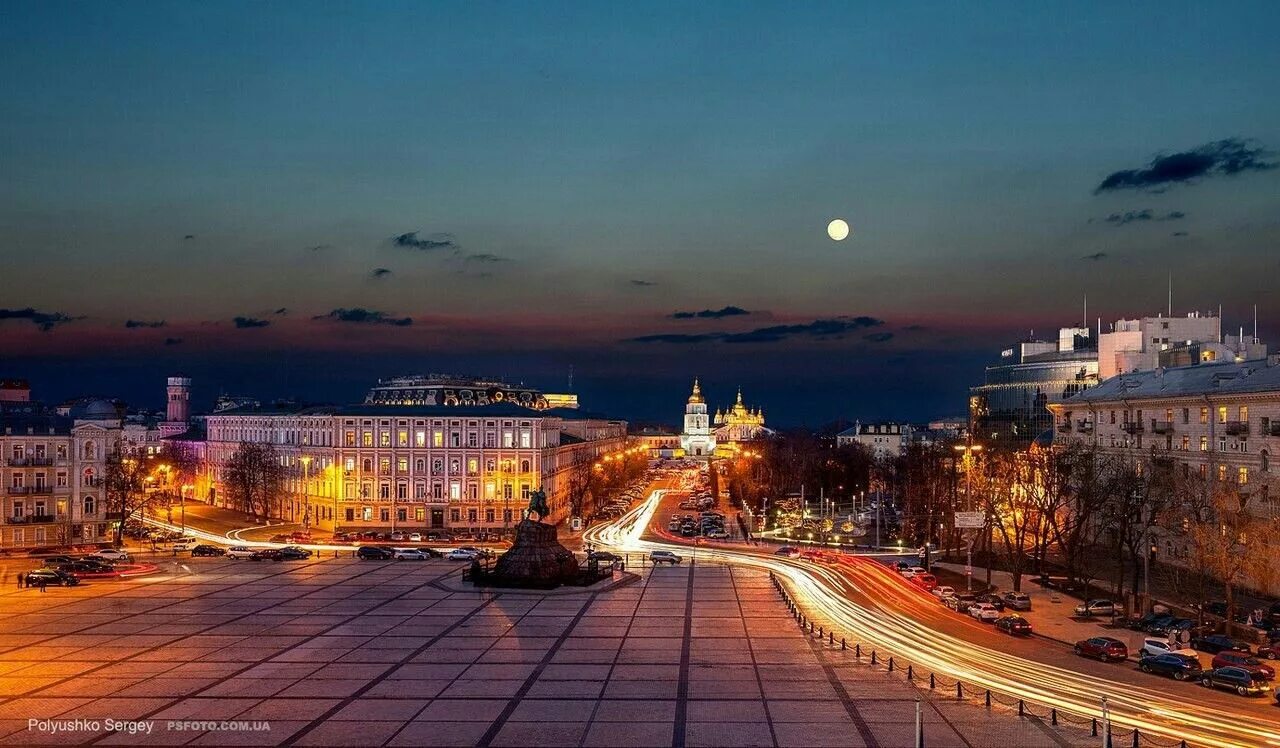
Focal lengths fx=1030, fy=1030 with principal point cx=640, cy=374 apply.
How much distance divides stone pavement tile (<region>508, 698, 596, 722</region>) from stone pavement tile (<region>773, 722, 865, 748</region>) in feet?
23.8

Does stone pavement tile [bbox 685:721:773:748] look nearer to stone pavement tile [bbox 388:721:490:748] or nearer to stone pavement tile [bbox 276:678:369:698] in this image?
stone pavement tile [bbox 388:721:490:748]

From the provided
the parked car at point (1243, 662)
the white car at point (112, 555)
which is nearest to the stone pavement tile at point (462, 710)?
the parked car at point (1243, 662)

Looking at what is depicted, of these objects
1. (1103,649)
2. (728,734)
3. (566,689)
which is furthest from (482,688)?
(1103,649)

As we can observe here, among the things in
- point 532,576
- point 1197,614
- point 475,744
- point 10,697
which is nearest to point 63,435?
point 532,576

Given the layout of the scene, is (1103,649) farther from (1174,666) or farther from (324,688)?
(324,688)

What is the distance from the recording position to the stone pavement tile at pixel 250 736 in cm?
3511

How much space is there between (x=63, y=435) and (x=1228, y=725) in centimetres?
9651

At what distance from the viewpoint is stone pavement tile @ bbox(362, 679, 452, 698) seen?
41.5m

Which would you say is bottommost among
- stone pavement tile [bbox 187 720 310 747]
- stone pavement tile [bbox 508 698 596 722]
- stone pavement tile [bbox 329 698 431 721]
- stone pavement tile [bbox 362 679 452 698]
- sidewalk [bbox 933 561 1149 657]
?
sidewalk [bbox 933 561 1149 657]

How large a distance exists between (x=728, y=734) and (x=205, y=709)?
19.9m

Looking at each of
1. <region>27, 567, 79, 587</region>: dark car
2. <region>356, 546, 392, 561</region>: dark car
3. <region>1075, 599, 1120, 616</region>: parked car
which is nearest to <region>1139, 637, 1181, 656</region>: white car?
<region>1075, 599, 1120, 616</region>: parked car

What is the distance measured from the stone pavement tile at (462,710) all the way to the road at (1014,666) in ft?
63.7

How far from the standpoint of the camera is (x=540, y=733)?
36.2 meters

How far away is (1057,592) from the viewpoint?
7219 cm
